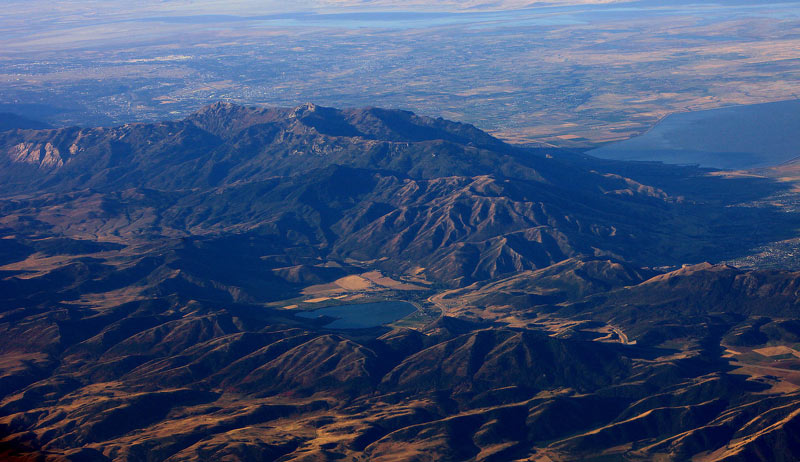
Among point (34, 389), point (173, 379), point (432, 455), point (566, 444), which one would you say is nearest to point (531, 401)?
point (566, 444)

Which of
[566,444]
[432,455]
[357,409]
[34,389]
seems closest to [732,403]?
[566,444]

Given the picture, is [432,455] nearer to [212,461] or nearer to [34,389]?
[212,461]

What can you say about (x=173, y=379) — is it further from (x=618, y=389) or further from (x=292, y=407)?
(x=618, y=389)

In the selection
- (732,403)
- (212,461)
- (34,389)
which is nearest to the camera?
(212,461)

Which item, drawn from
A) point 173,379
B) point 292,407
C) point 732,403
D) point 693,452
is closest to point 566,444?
point 693,452

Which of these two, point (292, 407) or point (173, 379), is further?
point (173, 379)

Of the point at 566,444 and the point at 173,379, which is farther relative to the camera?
the point at 173,379

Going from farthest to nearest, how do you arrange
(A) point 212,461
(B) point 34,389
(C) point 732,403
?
1. (B) point 34,389
2. (C) point 732,403
3. (A) point 212,461
